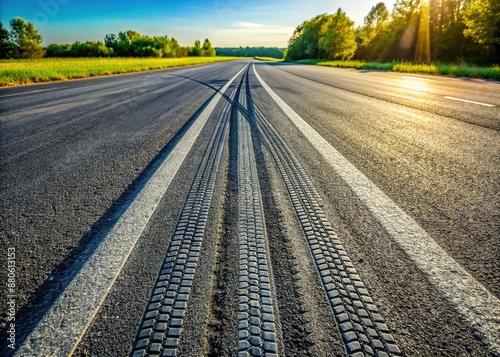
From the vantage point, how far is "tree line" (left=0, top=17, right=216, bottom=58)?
62291mm

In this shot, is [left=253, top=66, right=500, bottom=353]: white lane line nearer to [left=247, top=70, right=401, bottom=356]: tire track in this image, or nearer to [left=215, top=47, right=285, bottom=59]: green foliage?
[left=247, top=70, right=401, bottom=356]: tire track

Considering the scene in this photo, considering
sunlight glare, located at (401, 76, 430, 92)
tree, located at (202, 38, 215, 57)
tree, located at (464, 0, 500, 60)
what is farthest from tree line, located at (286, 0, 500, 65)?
tree, located at (202, 38, 215, 57)

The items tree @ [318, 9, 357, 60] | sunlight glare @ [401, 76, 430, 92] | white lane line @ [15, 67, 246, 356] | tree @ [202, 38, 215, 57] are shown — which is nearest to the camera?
white lane line @ [15, 67, 246, 356]

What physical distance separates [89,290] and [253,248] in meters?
0.76

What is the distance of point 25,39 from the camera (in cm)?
6538

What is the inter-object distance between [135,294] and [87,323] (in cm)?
18

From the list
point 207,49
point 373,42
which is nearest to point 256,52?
point 207,49

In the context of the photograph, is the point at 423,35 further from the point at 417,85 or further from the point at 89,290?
the point at 89,290

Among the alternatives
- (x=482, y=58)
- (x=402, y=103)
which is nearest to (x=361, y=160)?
(x=402, y=103)

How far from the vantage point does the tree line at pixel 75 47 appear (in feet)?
204

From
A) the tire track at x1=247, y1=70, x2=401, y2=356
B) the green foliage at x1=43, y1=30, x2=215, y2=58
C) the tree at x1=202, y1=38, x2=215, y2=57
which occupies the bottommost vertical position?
the tire track at x1=247, y1=70, x2=401, y2=356

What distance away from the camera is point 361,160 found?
2.40m

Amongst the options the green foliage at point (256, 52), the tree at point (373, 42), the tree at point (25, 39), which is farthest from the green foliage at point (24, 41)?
the green foliage at point (256, 52)

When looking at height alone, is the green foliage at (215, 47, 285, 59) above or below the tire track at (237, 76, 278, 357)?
above
